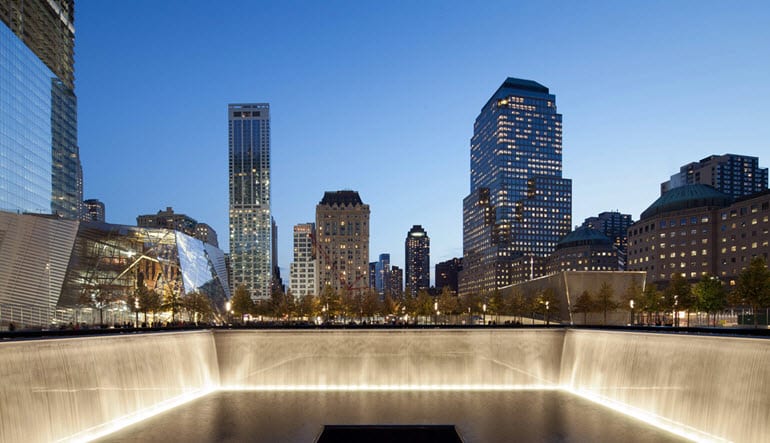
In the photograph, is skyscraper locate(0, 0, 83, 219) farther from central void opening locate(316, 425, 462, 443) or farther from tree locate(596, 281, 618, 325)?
tree locate(596, 281, 618, 325)

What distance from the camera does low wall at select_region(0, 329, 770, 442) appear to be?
20938 mm

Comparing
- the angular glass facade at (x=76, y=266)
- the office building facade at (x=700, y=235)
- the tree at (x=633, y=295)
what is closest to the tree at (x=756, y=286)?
the tree at (x=633, y=295)

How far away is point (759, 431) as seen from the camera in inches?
777

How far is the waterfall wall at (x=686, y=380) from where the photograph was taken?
67.5 ft

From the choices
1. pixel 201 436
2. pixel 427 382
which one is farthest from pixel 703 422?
pixel 201 436

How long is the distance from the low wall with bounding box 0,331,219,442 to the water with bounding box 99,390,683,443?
156cm

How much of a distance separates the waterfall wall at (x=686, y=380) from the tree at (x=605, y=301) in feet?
107

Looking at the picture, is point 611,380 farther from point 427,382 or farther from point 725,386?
point 427,382

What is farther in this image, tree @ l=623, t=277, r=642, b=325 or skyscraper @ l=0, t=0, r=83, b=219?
skyscraper @ l=0, t=0, r=83, b=219

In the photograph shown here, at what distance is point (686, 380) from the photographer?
24844 millimetres

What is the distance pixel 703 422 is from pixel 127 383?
26839 millimetres

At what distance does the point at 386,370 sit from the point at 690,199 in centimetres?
13495

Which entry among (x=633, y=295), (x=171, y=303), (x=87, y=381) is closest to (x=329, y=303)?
(x=171, y=303)

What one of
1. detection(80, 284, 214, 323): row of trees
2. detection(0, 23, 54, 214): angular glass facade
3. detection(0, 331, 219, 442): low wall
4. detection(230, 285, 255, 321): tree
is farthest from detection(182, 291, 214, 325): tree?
detection(0, 331, 219, 442): low wall
